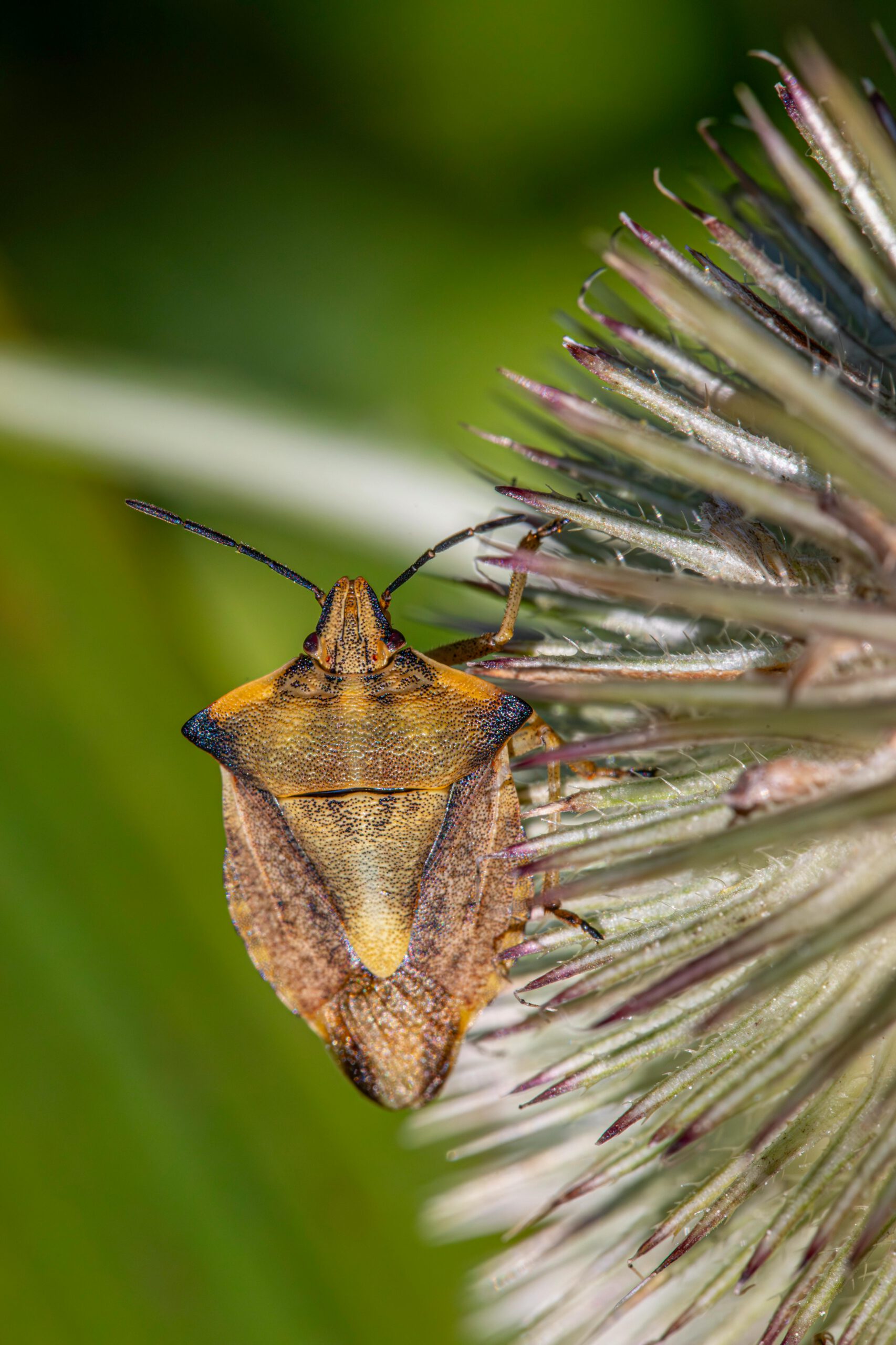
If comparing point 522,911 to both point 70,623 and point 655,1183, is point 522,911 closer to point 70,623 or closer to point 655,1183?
point 655,1183

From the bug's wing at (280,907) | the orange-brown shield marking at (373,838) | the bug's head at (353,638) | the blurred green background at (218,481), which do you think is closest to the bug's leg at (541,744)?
the orange-brown shield marking at (373,838)

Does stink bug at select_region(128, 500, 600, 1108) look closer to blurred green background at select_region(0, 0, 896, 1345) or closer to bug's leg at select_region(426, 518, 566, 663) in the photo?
bug's leg at select_region(426, 518, 566, 663)

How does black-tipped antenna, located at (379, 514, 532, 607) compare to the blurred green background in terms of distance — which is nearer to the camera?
black-tipped antenna, located at (379, 514, 532, 607)

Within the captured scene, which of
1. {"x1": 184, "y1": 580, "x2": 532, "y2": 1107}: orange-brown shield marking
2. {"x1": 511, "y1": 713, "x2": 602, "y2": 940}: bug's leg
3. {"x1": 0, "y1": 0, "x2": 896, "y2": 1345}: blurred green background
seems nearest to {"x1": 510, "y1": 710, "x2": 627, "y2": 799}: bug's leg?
{"x1": 511, "y1": 713, "x2": 602, "y2": 940}: bug's leg

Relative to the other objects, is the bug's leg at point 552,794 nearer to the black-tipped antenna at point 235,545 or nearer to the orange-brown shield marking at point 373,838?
the orange-brown shield marking at point 373,838

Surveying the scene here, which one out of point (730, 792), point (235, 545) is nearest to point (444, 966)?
point (730, 792)

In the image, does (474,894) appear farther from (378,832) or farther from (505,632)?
(505,632)

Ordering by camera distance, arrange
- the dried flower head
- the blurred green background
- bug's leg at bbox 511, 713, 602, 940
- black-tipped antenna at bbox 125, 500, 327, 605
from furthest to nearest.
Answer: the blurred green background, black-tipped antenna at bbox 125, 500, 327, 605, bug's leg at bbox 511, 713, 602, 940, the dried flower head

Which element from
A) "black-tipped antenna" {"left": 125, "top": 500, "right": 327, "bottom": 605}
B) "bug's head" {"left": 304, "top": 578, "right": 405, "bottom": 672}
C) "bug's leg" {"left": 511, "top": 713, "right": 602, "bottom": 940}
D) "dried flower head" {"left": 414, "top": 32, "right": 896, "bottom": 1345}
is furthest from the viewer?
"black-tipped antenna" {"left": 125, "top": 500, "right": 327, "bottom": 605}
